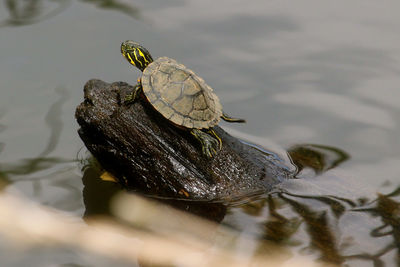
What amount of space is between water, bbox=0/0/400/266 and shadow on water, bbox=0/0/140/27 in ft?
0.04

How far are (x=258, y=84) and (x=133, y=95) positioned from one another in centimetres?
193

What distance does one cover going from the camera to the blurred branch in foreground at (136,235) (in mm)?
3449

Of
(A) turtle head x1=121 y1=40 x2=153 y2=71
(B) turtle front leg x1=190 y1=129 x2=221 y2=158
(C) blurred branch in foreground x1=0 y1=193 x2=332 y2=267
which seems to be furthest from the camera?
(A) turtle head x1=121 y1=40 x2=153 y2=71

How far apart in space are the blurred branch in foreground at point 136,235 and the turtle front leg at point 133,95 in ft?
2.37

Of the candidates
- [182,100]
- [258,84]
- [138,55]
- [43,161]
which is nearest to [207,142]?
[182,100]

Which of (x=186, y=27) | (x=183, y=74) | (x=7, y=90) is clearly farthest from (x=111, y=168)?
(x=186, y=27)

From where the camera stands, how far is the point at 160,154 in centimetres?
376

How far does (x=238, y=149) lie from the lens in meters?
3.86

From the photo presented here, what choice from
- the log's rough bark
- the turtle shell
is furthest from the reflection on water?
the turtle shell

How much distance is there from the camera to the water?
3.80 metres

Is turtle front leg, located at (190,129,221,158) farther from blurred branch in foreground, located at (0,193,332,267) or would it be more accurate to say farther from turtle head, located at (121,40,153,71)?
turtle head, located at (121,40,153,71)

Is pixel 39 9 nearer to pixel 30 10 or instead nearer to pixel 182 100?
pixel 30 10

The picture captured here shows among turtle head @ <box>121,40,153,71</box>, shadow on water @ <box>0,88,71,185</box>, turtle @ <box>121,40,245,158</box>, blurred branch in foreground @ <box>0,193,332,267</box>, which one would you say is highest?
turtle head @ <box>121,40,153,71</box>

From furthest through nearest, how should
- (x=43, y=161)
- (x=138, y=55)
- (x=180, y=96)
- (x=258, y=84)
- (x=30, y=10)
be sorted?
(x=30, y=10) < (x=258, y=84) < (x=43, y=161) < (x=138, y=55) < (x=180, y=96)
